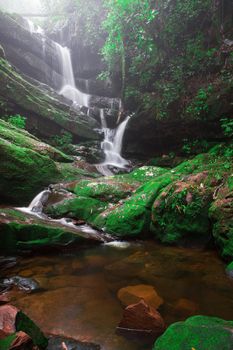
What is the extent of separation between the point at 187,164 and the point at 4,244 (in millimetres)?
5136

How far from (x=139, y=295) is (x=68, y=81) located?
20083 mm

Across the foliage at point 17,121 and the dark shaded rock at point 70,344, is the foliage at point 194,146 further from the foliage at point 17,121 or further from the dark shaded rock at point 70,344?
the dark shaded rock at point 70,344

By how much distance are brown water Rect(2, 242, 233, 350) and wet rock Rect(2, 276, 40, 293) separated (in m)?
0.12

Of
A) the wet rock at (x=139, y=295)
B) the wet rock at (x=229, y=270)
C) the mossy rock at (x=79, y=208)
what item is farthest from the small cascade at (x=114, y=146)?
the wet rock at (x=139, y=295)

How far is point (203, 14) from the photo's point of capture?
1247 cm

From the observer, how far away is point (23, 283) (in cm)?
421

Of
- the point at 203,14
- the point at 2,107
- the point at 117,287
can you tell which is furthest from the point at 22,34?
the point at 117,287

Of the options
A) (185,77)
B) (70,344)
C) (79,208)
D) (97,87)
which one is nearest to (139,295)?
(70,344)

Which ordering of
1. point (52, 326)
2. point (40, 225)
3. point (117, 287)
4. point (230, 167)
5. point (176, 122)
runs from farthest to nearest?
point (176, 122), point (230, 167), point (40, 225), point (117, 287), point (52, 326)

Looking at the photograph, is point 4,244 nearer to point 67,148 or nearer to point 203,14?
point 67,148

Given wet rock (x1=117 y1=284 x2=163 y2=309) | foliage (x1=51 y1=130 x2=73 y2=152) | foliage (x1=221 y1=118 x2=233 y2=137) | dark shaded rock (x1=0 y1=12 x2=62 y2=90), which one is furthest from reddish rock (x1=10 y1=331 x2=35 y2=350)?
dark shaded rock (x1=0 y1=12 x2=62 y2=90)

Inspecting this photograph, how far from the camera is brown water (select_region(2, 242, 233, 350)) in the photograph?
3232 mm

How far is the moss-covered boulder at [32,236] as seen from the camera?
5.45 m

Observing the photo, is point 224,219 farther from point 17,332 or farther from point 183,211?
point 17,332
